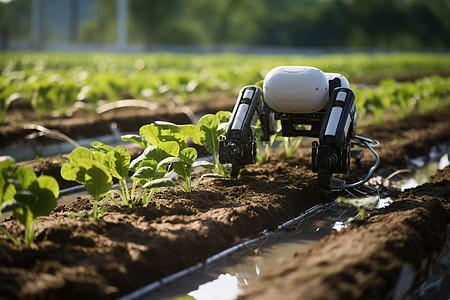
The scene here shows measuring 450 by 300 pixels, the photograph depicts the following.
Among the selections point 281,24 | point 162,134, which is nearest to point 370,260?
point 162,134

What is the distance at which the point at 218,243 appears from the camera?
292 cm

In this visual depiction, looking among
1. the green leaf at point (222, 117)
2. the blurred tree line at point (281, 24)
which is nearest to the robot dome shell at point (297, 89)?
the green leaf at point (222, 117)

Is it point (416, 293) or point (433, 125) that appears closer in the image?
point (416, 293)

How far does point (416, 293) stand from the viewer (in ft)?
8.25

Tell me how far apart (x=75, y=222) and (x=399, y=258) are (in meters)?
1.70

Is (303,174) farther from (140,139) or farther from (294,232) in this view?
(140,139)

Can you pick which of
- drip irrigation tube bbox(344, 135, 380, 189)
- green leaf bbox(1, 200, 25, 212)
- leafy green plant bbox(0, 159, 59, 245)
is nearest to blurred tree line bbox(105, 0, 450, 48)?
drip irrigation tube bbox(344, 135, 380, 189)

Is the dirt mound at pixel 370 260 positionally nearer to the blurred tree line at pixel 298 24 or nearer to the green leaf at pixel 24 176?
the green leaf at pixel 24 176

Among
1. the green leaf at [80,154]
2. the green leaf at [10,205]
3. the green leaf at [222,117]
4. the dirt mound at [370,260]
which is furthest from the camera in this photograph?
the green leaf at [222,117]

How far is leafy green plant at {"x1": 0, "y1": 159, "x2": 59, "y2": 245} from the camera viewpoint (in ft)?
8.28

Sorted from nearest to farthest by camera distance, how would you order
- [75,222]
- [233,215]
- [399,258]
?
[399,258] < [75,222] < [233,215]

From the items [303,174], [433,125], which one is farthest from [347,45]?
[303,174]

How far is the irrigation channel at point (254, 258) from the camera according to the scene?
98.9 inches

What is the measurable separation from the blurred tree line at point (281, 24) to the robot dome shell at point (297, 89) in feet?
156
